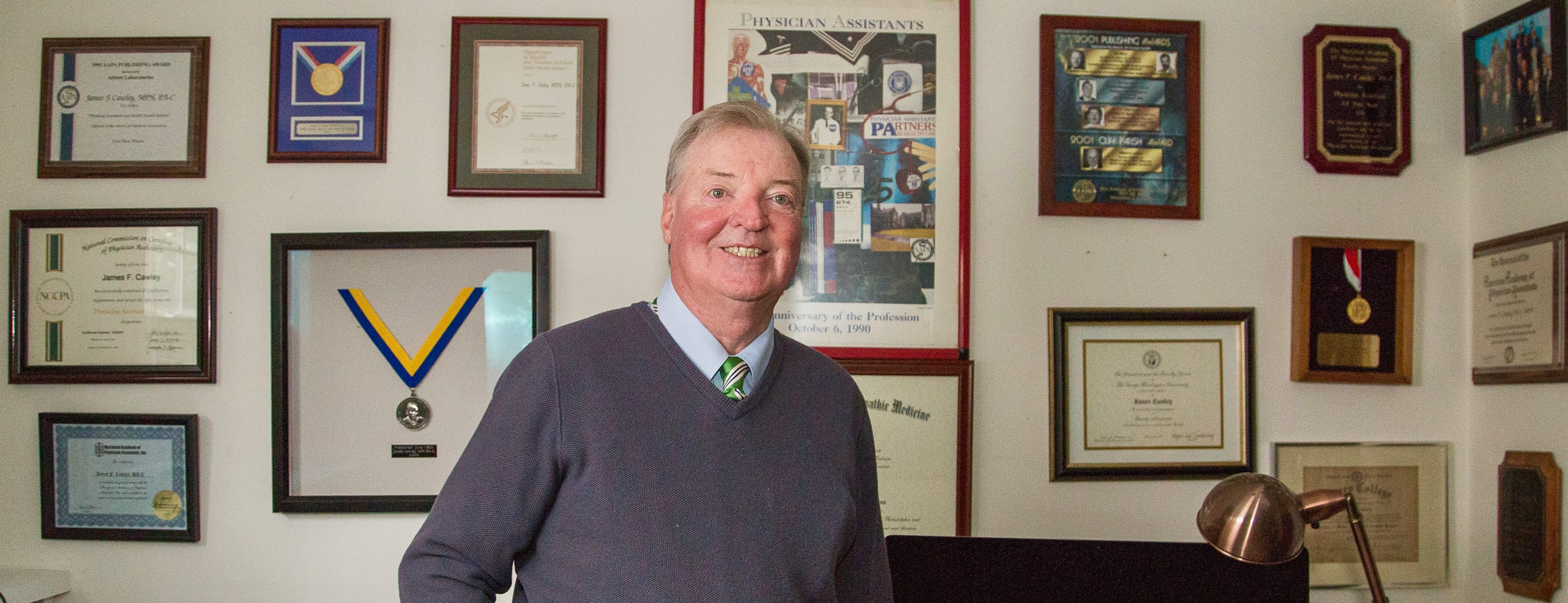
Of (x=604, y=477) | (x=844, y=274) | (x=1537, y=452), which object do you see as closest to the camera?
(x=604, y=477)

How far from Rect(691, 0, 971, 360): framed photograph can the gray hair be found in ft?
2.42

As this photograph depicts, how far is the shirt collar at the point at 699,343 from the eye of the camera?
3.75 feet

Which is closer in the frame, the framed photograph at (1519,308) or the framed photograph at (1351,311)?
the framed photograph at (1519,308)

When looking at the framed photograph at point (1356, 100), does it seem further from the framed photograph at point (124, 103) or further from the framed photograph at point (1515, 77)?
the framed photograph at point (124, 103)

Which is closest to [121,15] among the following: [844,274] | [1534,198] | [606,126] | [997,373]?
[606,126]

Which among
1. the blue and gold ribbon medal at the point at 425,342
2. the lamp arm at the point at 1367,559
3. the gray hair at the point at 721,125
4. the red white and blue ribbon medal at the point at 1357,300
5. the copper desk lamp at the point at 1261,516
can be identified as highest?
the gray hair at the point at 721,125

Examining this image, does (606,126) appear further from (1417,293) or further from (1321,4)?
(1417,293)

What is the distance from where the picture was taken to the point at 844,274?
76.9 inches

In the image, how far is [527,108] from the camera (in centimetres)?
195

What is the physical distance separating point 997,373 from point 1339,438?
0.74 m

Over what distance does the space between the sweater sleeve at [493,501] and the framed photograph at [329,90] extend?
110 centimetres

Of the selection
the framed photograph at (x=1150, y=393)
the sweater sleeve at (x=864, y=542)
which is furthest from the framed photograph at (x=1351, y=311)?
the sweater sleeve at (x=864, y=542)

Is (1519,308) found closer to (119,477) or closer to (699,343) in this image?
(699,343)

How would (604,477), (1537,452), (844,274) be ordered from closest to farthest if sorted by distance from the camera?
(604,477), (1537,452), (844,274)
